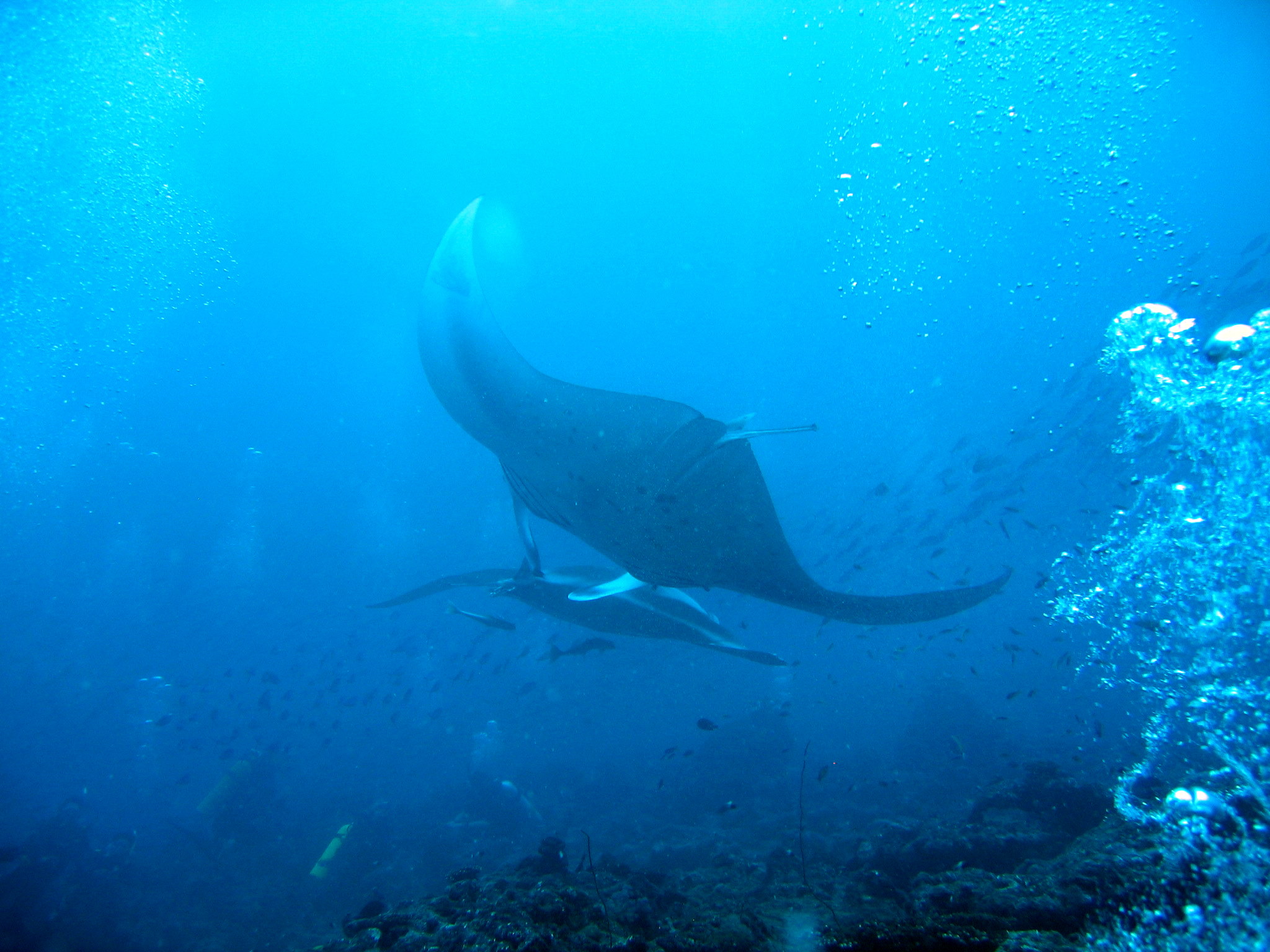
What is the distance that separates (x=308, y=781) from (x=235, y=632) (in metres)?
33.1

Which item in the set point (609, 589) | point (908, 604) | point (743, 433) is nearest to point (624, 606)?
point (609, 589)

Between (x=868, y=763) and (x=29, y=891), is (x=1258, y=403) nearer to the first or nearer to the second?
(x=868, y=763)

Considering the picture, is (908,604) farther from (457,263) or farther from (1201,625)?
(1201,625)

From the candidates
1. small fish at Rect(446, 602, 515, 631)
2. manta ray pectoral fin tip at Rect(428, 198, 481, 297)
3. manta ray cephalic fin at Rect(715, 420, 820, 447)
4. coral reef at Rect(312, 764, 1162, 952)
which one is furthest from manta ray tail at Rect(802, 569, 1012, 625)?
small fish at Rect(446, 602, 515, 631)

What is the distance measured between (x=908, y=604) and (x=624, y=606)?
314 centimetres

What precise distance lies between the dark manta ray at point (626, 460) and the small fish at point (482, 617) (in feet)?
8.32

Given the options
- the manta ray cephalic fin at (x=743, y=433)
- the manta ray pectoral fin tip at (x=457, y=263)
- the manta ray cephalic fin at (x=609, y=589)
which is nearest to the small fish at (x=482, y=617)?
the manta ray cephalic fin at (x=609, y=589)

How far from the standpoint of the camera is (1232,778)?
26.1 feet

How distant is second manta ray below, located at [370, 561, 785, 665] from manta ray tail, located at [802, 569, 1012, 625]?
55.3 inches

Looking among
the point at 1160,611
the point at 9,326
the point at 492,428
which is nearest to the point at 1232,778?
the point at 492,428

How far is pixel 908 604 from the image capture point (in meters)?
4.28

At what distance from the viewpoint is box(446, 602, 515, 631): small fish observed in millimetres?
6453

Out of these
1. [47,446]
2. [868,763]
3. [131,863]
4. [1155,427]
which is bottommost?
[131,863]

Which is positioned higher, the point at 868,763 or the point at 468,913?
the point at 468,913
